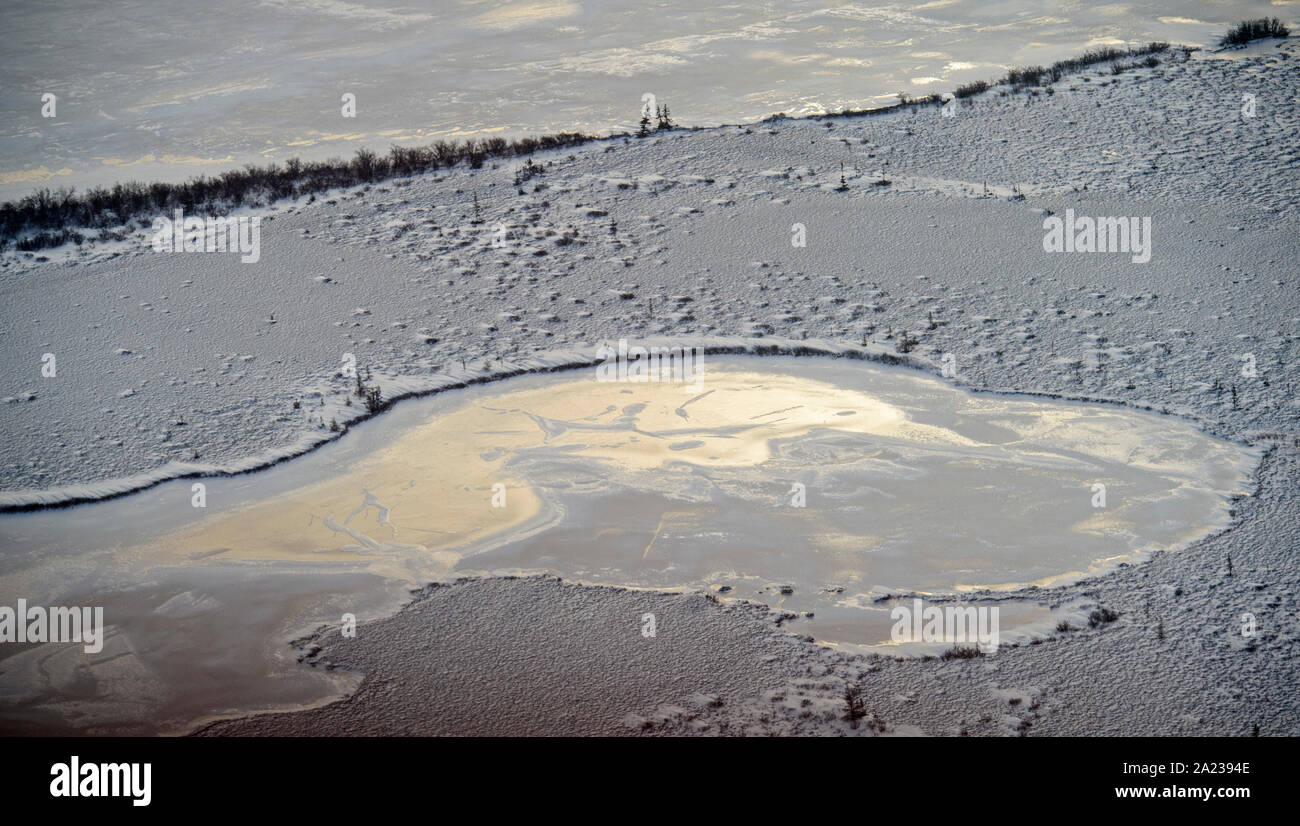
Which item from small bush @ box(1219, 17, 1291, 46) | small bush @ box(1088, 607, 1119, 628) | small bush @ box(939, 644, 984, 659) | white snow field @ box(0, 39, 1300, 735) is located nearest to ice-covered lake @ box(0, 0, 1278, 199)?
small bush @ box(1219, 17, 1291, 46)

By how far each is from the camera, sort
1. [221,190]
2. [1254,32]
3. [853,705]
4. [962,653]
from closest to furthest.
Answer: [853,705], [962,653], [221,190], [1254,32]

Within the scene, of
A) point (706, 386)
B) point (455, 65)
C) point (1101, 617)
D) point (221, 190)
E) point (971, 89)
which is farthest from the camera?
point (455, 65)

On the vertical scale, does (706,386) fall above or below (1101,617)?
above

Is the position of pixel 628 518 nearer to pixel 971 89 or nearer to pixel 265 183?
pixel 265 183

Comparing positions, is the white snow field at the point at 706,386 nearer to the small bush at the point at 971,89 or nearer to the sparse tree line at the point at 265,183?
the sparse tree line at the point at 265,183

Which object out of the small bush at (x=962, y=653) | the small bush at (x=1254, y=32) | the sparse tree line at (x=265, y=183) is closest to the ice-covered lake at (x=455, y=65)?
the small bush at (x=1254, y=32)

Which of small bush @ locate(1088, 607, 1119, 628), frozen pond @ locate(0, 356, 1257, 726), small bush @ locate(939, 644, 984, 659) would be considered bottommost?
small bush @ locate(939, 644, 984, 659)

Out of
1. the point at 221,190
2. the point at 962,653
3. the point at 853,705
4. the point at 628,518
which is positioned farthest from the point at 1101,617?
the point at 221,190

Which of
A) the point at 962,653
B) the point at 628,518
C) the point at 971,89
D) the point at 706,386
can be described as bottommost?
the point at 962,653

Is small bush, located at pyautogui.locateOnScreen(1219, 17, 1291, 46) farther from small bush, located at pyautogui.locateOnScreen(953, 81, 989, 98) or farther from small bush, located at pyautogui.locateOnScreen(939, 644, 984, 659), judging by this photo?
small bush, located at pyautogui.locateOnScreen(939, 644, 984, 659)
